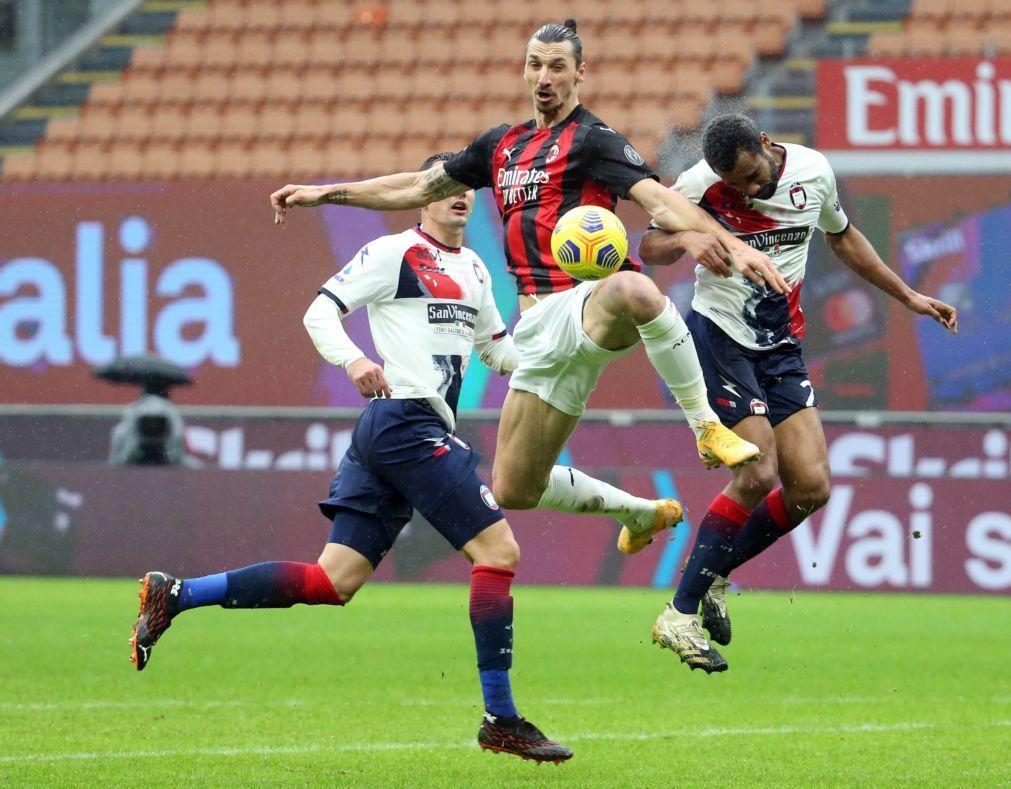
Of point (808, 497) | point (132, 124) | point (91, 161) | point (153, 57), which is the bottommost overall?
point (91, 161)

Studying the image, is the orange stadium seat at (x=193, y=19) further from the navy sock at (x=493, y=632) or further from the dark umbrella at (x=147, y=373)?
the navy sock at (x=493, y=632)

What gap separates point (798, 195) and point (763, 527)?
4.53 ft

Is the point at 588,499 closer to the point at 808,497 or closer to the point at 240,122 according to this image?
the point at 808,497

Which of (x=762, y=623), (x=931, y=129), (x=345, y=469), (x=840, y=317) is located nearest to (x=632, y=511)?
(x=345, y=469)

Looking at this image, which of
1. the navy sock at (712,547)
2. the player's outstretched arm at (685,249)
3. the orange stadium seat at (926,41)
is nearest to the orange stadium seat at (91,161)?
the orange stadium seat at (926,41)

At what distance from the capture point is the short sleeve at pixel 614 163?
6.28 meters

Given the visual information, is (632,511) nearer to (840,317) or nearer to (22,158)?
(840,317)

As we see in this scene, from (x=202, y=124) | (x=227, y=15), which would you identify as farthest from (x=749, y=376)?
(x=227, y=15)

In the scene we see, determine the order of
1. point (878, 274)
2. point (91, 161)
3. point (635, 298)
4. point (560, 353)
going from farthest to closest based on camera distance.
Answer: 1. point (91, 161)
2. point (878, 274)
3. point (560, 353)
4. point (635, 298)

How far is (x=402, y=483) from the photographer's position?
6.63 meters

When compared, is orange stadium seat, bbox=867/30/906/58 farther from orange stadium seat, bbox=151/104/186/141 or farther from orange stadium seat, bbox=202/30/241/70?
orange stadium seat, bbox=151/104/186/141

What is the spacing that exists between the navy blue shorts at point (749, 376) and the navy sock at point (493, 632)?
1.15 metres

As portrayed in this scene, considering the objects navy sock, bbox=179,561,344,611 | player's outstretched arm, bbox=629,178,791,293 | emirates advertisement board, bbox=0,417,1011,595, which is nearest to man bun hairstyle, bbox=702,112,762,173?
player's outstretched arm, bbox=629,178,791,293

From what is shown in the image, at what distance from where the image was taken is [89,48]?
19.1 m
